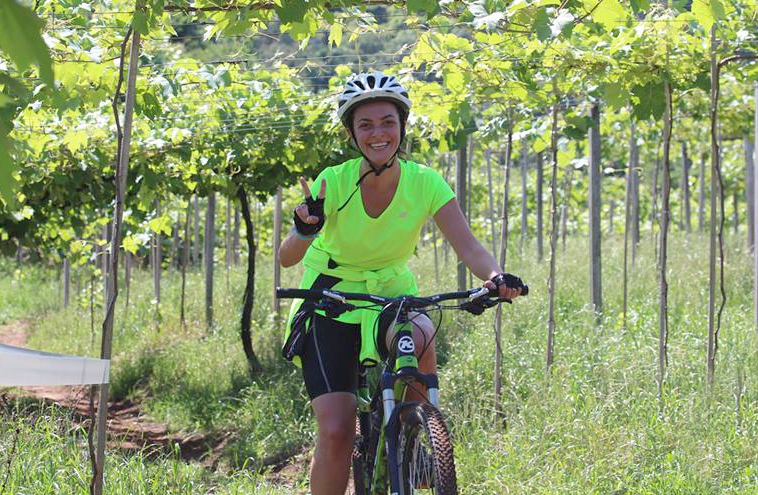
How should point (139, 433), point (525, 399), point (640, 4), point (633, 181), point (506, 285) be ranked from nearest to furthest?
1. point (506, 285)
2. point (640, 4)
3. point (525, 399)
4. point (139, 433)
5. point (633, 181)

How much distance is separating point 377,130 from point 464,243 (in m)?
0.54

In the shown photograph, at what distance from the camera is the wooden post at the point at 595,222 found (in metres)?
8.99

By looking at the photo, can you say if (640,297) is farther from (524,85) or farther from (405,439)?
(405,439)

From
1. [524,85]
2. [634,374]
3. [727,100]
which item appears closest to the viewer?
[524,85]

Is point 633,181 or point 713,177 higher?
point 633,181

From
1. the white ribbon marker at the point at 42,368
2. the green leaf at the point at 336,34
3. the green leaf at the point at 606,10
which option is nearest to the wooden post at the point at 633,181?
the green leaf at the point at 336,34

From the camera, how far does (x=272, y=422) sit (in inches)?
319

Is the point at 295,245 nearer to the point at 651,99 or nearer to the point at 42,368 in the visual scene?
the point at 42,368

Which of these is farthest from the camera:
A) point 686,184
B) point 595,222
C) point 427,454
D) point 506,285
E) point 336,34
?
point 686,184

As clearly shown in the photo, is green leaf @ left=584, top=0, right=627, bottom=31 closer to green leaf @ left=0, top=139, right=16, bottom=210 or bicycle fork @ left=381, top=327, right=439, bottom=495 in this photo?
bicycle fork @ left=381, top=327, right=439, bottom=495

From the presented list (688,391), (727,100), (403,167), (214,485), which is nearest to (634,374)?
(688,391)

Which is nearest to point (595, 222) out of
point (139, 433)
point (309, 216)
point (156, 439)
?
point (156, 439)

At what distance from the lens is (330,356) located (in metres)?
3.91

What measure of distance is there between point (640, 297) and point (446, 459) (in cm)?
831
